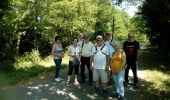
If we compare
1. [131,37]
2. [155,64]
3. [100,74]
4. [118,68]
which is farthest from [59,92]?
[155,64]

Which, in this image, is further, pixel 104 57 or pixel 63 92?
pixel 63 92

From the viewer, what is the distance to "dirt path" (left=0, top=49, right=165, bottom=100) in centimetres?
1177

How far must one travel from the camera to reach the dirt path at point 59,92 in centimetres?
1177

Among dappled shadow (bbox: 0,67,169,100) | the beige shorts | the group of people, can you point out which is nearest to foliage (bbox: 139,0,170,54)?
dappled shadow (bbox: 0,67,169,100)

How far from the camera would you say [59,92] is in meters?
12.5

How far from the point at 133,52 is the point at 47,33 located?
16.2 metres

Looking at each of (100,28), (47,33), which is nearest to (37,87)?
(47,33)

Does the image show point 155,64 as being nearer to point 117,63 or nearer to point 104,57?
point 104,57

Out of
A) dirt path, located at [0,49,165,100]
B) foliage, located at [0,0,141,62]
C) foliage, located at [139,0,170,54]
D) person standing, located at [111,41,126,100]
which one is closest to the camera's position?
person standing, located at [111,41,126,100]

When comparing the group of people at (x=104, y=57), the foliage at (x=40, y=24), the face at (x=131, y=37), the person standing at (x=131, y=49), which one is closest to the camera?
Answer: the group of people at (x=104, y=57)

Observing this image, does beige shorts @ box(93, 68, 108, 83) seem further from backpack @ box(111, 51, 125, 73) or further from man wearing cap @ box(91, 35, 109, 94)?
backpack @ box(111, 51, 125, 73)

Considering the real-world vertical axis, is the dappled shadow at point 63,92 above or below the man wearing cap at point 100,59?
below

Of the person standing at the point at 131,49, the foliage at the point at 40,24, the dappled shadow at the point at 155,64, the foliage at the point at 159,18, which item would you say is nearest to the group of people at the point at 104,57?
the person standing at the point at 131,49

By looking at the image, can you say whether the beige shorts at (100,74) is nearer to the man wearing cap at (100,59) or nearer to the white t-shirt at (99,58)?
the man wearing cap at (100,59)
